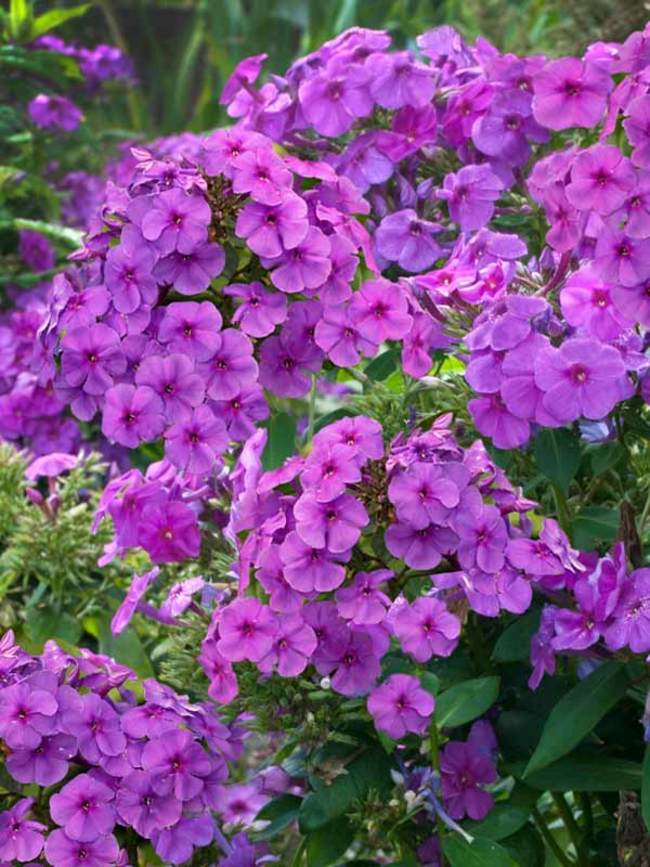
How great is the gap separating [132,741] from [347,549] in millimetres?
273

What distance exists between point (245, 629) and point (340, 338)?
0.23 meters

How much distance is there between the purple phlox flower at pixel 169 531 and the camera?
1341mm

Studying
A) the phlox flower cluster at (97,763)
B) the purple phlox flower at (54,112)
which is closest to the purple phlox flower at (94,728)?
the phlox flower cluster at (97,763)

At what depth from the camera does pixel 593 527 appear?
4.15 ft

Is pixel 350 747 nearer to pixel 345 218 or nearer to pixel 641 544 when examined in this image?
pixel 641 544

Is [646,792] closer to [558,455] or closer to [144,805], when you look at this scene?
[558,455]

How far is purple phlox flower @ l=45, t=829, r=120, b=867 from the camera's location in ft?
3.95

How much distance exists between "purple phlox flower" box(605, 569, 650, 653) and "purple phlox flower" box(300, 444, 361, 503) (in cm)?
22

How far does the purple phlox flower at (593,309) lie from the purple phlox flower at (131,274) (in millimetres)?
306

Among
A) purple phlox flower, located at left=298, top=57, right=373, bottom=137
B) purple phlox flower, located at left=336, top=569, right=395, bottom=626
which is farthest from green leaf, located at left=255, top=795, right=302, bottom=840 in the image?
purple phlox flower, located at left=298, top=57, right=373, bottom=137

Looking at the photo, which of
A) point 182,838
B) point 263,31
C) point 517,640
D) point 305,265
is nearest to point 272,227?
point 305,265

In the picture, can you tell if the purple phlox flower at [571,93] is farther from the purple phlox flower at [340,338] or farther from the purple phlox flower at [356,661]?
the purple phlox flower at [356,661]

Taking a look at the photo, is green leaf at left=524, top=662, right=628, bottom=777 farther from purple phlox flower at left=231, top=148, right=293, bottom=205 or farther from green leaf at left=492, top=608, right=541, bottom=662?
purple phlox flower at left=231, top=148, right=293, bottom=205

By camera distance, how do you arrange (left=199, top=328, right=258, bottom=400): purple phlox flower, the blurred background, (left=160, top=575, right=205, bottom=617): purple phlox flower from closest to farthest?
(left=199, top=328, right=258, bottom=400): purple phlox flower
(left=160, top=575, right=205, bottom=617): purple phlox flower
the blurred background
